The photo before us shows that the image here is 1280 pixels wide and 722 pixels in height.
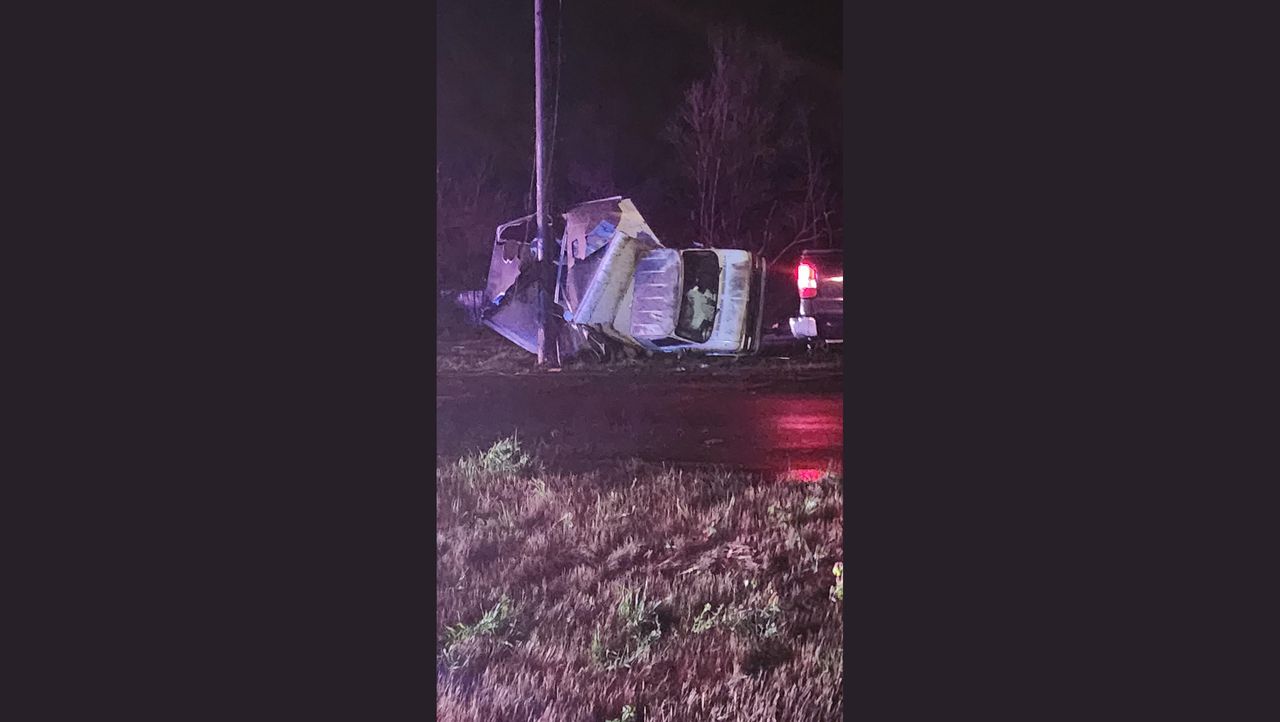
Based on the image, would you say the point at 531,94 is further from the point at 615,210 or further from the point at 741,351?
the point at 741,351

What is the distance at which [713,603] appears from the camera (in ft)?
11.1

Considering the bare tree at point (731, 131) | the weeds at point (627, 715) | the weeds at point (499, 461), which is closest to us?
the weeds at point (627, 715)

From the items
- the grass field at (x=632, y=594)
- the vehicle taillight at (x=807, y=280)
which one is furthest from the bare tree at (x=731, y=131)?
the grass field at (x=632, y=594)

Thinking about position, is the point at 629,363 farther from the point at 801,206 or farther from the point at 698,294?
the point at 801,206

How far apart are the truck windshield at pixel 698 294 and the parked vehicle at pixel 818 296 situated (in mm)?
318

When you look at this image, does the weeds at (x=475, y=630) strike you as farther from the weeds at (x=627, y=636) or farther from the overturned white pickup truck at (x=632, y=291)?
the overturned white pickup truck at (x=632, y=291)

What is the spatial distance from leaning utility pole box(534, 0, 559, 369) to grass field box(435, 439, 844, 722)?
0.40 metres

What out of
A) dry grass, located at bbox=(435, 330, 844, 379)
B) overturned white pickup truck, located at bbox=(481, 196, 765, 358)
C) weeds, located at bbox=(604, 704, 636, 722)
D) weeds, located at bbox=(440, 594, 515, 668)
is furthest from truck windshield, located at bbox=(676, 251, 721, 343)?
weeds, located at bbox=(604, 704, 636, 722)

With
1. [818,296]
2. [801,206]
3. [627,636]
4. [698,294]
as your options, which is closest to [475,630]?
[627,636]

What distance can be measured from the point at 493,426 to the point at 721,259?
3.52 ft

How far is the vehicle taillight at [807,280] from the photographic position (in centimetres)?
355

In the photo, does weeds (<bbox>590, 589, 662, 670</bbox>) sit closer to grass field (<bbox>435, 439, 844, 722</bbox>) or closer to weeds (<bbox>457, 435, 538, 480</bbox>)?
grass field (<bbox>435, 439, 844, 722</bbox>)

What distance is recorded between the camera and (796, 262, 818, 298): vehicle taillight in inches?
140

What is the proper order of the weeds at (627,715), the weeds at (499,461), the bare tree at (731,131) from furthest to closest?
the bare tree at (731,131) < the weeds at (499,461) < the weeds at (627,715)
